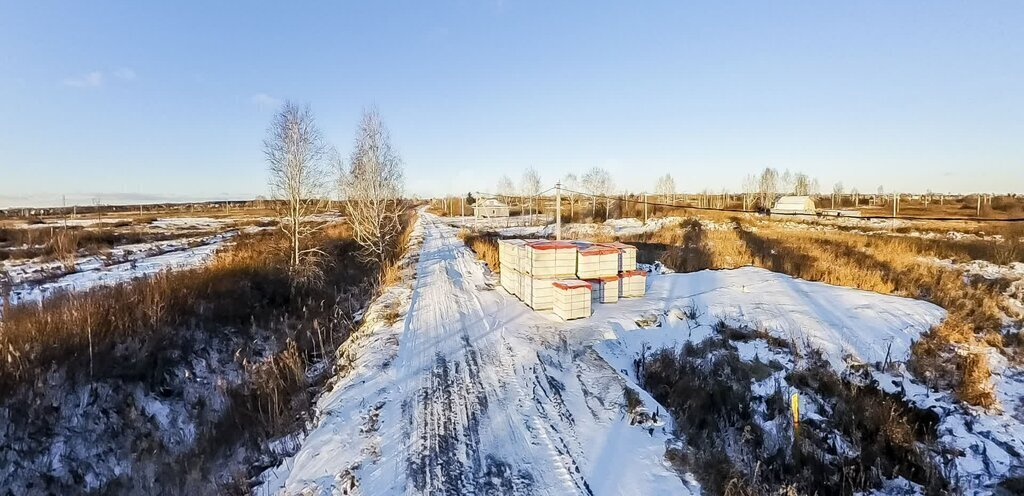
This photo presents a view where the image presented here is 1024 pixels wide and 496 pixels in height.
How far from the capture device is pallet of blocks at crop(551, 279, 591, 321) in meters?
10.2

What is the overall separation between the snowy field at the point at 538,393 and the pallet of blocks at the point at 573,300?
1.10 ft

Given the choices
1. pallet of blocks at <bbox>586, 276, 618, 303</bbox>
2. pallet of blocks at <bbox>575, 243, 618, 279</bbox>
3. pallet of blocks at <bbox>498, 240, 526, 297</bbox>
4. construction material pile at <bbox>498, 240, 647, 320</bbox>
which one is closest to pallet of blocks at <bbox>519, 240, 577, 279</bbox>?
construction material pile at <bbox>498, 240, 647, 320</bbox>

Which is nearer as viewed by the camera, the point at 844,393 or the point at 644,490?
the point at 644,490

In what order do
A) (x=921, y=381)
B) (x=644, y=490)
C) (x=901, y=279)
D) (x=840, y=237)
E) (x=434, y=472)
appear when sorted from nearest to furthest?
(x=644, y=490) → (x=434, y=472) → (x=921, y=381) → (x=901, y=279) → (x=840, y=237)

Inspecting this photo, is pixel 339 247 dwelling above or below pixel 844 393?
above

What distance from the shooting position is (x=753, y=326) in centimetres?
1011

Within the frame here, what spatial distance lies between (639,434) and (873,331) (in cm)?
797

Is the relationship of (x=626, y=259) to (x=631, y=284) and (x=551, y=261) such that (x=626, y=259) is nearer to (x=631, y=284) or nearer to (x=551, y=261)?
(x=631, y=284)

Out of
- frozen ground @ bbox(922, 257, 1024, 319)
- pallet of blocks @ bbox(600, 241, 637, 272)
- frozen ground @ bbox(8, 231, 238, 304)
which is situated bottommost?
frozen ground @ bbox(922, 257, 1024, 319)

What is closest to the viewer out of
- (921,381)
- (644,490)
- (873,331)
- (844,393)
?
(644,490)

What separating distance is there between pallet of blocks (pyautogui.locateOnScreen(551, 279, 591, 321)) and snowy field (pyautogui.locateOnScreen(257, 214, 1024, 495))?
34cm

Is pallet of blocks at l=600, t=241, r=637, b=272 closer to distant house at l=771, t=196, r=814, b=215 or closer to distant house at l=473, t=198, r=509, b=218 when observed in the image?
distant house at l=473, t=198, r=509, b=218

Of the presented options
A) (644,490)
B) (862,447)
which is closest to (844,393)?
(862,447)

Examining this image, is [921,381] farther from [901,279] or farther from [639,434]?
[901,279]
